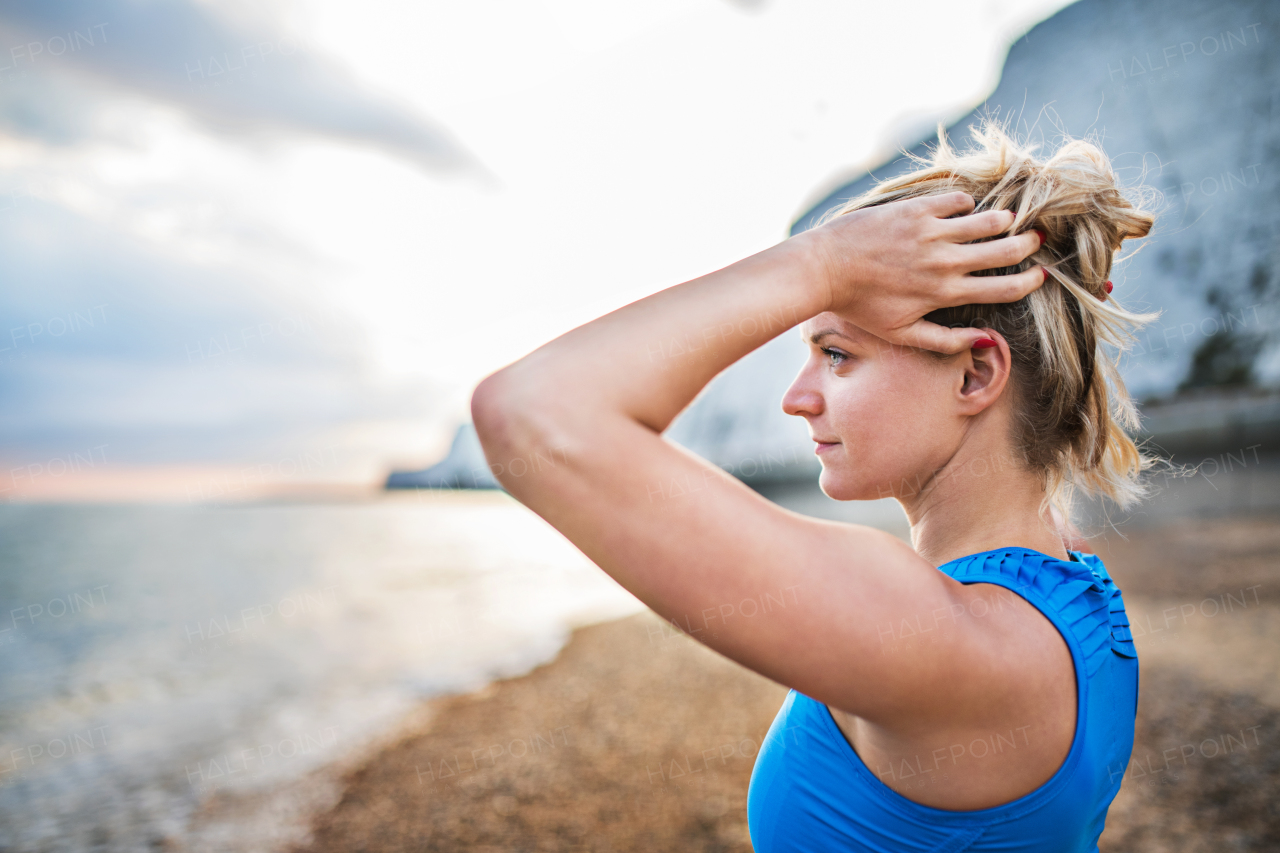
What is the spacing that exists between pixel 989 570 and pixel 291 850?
6.82 metres

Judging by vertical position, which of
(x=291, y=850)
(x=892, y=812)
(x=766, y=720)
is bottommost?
(x=766, y=720)

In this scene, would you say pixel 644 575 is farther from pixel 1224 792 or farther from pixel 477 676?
pixel 477 676

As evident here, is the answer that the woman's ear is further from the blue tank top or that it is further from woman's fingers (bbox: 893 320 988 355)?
the blue tank top

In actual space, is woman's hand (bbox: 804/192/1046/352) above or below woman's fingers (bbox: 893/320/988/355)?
above

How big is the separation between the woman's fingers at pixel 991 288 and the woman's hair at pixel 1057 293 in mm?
123

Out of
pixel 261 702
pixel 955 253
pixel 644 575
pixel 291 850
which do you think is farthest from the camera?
pixel 261 702

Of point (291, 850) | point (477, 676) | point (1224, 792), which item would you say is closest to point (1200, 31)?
point (1224, 792)

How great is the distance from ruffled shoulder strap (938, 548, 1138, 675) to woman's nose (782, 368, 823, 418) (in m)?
0.39

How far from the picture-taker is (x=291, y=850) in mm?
5598

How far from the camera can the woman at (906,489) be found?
0.73 meters

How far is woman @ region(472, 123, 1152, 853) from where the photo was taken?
73cm

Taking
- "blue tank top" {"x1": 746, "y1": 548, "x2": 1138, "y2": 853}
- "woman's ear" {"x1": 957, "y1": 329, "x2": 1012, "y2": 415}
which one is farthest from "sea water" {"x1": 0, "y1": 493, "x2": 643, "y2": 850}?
"woman's ear" {"x1": 957, "y1": 329, "x2": 1012, "y2": 415}

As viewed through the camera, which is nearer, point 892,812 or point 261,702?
point 892,812

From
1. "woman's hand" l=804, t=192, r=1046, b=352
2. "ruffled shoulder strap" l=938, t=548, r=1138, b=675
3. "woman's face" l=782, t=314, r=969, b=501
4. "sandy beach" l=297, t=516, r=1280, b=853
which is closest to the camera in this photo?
"woman's hand" l=804, t=192, r=1046, b=352
